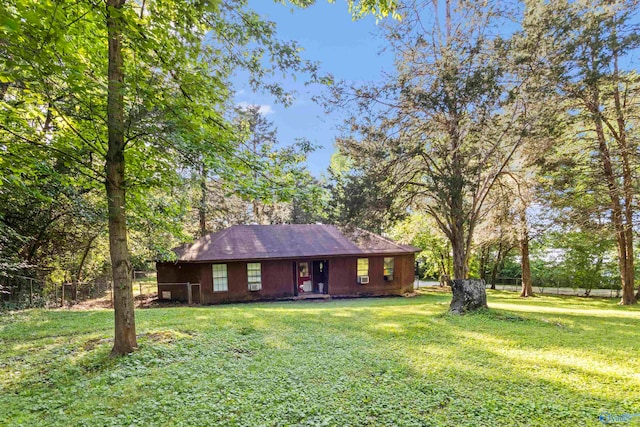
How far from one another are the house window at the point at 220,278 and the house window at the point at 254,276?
1057mm

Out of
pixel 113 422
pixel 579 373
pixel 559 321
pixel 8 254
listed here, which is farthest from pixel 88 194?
pixel 559 321

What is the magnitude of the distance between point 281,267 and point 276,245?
1179 millimetres

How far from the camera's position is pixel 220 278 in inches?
544

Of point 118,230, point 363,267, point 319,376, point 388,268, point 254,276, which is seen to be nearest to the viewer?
point 319,376

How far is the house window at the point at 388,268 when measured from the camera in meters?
16.1

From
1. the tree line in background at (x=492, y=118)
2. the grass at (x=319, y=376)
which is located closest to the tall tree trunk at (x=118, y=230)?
the grass at (x=319, y=376)

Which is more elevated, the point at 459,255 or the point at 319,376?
the point at 459,255

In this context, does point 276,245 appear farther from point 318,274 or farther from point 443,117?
point 443,117

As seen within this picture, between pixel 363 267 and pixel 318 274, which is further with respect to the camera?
pixel 318 274

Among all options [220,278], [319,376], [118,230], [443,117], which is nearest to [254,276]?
[220,278]

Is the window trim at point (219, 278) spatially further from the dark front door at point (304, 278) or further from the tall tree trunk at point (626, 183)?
the tall tree trunk at point (626, 183)

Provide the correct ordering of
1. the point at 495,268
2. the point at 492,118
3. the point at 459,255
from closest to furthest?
the point at 492,118 < the point at 459,255 < the point at 495,268

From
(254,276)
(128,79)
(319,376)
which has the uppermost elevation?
(128,79)

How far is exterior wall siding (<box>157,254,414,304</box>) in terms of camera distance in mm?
13609
